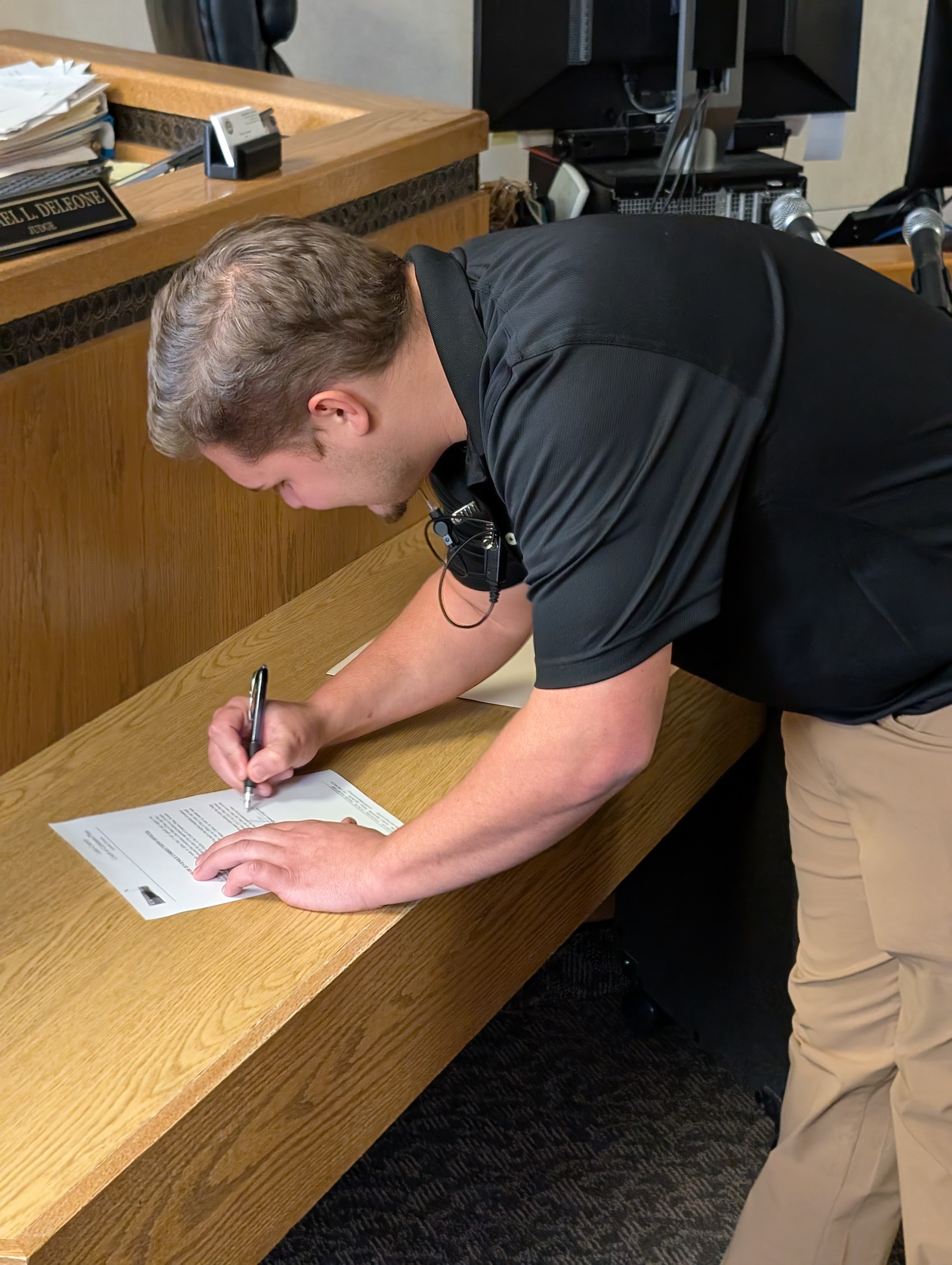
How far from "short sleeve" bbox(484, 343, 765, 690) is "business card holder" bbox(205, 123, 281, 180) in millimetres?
664

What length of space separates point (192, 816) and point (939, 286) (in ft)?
3.47

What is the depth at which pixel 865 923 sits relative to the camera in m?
1.24

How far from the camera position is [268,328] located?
0.94 m

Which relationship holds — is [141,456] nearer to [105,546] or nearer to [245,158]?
[105,546]

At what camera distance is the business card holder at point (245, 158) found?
1391 millimetres

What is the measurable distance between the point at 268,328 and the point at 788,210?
37.6 inches

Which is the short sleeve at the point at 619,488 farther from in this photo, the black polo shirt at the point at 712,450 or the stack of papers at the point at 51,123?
the stack of papers at the point at 51,123

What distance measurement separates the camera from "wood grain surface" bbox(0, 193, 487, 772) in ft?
4.04

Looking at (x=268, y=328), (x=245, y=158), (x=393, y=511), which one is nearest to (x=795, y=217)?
(x=245, y=158)

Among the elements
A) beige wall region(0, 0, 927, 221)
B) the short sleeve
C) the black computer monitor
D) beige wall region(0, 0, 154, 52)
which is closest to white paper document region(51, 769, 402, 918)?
the short sleeve

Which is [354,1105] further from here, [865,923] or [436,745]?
[865,923]

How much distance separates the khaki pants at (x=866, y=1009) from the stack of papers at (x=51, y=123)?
0.93 m

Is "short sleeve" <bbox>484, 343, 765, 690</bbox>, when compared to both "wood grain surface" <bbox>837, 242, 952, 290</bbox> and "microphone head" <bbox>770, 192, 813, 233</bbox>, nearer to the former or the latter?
"microphone head" <bbox>770, 192, 813, 233</bbox>

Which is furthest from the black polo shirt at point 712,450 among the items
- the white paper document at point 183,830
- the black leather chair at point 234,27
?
the black leather chair at point 234,27
